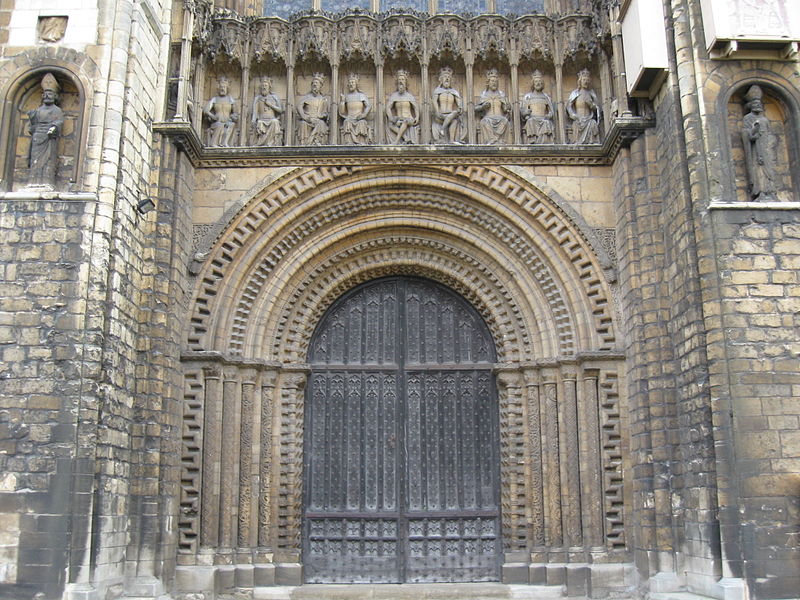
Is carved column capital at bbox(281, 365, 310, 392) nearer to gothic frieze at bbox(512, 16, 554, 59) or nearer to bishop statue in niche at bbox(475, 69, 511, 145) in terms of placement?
bishop statue in niche at bbox(475, 69, 511, 145)

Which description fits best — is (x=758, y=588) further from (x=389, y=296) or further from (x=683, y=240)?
(x=389, y=296)

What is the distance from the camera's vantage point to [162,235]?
11383mm

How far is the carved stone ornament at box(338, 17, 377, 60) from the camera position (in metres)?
13.0

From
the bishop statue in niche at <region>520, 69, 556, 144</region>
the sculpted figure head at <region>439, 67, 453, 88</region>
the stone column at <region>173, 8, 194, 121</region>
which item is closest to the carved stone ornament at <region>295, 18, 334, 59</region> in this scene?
the stone column at <region>173, 8, 194, 121</region>

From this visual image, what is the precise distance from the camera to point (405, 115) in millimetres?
12891

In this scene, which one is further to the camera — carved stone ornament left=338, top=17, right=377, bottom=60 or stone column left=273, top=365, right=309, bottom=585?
carved stone ornament left=338, top=17, right=377, bottom=60

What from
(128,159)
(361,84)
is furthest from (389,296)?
(128,159)

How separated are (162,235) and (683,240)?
21.6ft

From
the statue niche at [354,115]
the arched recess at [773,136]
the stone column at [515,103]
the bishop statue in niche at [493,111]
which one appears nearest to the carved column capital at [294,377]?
the statue niche at [354,115]

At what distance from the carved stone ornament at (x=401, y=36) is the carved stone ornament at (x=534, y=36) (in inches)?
59.2

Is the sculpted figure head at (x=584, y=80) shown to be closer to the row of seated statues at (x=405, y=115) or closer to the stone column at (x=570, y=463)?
the row of seated statues at (x=405, y=115)

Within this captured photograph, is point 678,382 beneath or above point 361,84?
beneath

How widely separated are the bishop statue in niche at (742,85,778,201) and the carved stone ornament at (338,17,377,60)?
18.2ft

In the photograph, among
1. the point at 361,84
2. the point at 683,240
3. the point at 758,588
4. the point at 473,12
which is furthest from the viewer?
the point at 473,12
